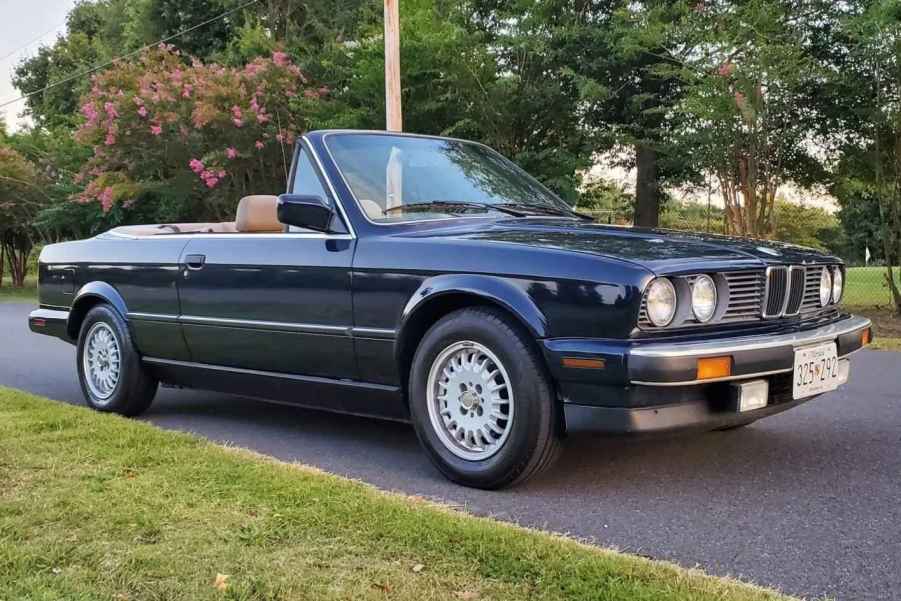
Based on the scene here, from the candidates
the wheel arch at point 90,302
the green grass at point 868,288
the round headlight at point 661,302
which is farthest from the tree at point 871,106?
the wheel arch at point 90,302

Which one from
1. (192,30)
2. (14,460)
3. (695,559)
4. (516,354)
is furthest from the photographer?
(192,30)

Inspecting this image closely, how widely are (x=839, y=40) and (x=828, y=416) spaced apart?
30.2 feet

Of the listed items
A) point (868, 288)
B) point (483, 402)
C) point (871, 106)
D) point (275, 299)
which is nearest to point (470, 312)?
point (483, 402)

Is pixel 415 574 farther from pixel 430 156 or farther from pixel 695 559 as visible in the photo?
pixel 430 156

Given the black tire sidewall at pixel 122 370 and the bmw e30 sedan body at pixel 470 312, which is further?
the black tire sidewall at pixel 122 370

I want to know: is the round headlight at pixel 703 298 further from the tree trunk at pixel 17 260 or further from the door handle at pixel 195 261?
the tree trunk at pixel 17 260

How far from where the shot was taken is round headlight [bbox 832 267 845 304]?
170 inches

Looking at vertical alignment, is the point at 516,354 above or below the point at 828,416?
above

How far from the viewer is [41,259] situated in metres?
6.36

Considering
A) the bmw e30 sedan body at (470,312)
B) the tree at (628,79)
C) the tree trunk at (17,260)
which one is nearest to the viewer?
the bmw e30 sedan body at (470,312)

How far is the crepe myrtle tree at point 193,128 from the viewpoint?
17844 mm

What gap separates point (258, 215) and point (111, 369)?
159 cm

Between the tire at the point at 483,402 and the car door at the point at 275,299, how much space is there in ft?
1.75

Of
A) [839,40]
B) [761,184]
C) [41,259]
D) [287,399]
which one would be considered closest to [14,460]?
[287,399]
